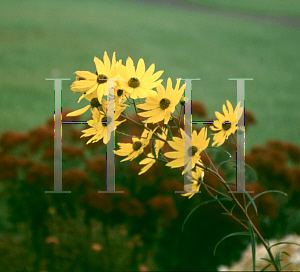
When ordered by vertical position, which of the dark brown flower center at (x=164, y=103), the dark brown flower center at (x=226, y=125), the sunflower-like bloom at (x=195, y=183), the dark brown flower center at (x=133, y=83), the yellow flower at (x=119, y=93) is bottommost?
the sunflower-like bloom at (x=195, y=183)

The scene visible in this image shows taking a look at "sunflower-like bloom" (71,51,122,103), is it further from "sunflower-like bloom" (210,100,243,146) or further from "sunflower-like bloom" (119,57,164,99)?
"sunflower-like bloom" (210,100,243,146)

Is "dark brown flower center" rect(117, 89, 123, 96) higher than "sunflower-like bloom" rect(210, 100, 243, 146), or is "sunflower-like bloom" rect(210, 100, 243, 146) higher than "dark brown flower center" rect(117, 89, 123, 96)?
"dark brown flower center" rect(117, 89, 123, 96)

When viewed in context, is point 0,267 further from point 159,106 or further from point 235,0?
point 235,0

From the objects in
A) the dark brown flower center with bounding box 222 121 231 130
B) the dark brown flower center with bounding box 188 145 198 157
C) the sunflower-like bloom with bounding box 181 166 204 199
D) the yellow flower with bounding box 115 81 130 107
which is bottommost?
the sunflower-like bloom with bounding box 181 166 204 199

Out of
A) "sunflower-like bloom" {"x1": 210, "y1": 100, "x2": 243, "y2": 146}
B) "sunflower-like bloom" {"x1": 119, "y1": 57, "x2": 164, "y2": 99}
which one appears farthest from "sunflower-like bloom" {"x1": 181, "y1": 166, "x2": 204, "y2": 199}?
"sunflower-like bloom" {"x1": 119, "y1": 57, "x2": 164, "y2": 99}

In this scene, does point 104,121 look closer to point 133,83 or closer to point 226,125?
point 133,83

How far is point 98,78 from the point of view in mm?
377

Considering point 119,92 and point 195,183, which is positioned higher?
point 119,92

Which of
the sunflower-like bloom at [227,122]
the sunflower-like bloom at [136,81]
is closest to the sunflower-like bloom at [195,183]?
the sunflower-like bloom at [227,122]

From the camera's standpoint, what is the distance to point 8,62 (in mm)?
2756

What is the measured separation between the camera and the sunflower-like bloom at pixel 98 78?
37 centimetres

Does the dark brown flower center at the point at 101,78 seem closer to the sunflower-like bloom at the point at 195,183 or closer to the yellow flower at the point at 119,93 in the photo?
the yellow flower at the point at 119,93

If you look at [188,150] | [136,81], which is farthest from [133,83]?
[188,150]

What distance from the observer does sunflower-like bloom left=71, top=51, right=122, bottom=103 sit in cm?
37
